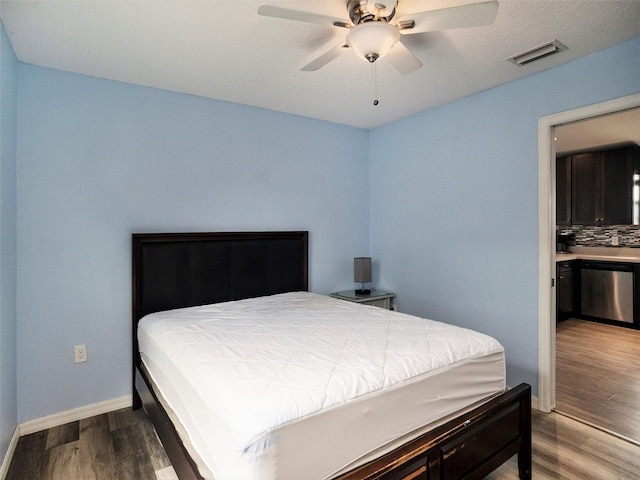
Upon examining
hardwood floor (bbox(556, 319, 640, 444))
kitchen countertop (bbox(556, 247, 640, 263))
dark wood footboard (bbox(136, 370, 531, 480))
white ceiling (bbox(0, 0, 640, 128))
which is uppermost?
white ceiling (bbox(0, 0, 640, 128))

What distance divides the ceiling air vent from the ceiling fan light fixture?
1178 millimetres

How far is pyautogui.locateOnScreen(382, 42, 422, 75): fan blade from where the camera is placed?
183 cm

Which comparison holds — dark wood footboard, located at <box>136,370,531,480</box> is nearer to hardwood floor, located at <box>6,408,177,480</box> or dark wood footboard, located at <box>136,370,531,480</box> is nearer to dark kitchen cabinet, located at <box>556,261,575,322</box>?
hardwood floor, located at <box>6,408,177,480</box>

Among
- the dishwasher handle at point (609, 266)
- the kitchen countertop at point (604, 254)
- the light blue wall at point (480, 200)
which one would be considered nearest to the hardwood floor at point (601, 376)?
the light blue wall at point (480, 200)

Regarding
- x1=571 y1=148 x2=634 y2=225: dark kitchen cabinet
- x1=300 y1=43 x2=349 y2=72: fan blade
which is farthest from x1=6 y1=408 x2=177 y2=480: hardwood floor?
x1=571 y1=148 x2=634 y2=225: dark kitchen cabinet

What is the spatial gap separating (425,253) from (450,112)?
132 cm

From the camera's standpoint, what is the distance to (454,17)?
1547 millimetres

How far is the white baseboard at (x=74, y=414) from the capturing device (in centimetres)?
236

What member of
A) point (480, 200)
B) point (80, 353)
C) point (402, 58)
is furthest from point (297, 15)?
point (80, 353)

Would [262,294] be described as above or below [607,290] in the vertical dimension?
above

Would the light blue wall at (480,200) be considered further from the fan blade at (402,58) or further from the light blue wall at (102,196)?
the light blue wall at (102,196)

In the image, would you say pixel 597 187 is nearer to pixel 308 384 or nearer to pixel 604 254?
pixel 604 254

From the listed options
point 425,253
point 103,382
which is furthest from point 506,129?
point 103,382

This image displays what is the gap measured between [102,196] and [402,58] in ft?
7.33
